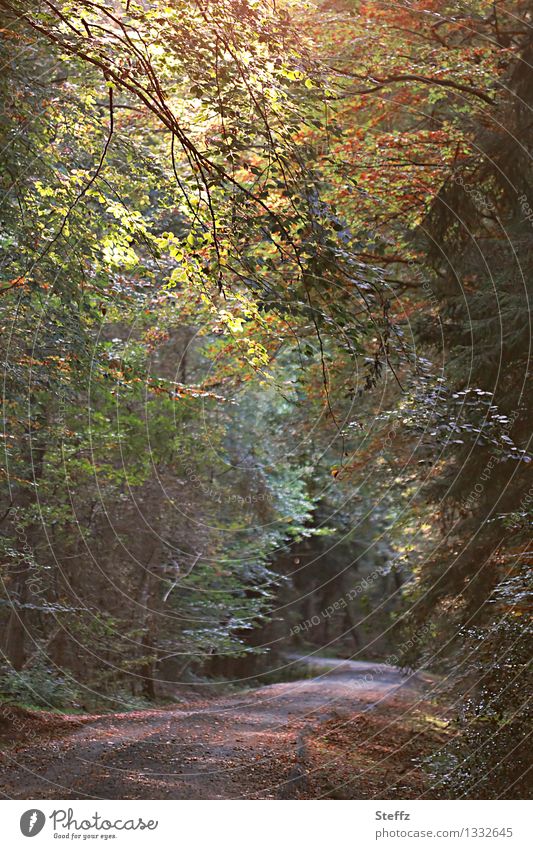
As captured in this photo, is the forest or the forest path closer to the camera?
the forest

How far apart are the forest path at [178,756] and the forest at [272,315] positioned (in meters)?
0.08

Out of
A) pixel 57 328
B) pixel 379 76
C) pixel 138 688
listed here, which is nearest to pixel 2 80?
pixel 57 328

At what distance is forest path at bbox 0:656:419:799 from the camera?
707cm

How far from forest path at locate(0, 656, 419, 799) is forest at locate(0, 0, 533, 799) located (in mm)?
78

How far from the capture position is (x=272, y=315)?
10555 millimetres

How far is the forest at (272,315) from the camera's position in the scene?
5.74m

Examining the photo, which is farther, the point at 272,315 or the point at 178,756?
the point at 272,315

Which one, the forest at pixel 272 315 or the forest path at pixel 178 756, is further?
the forest path at pixel 178 756

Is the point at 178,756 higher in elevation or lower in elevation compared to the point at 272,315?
lower

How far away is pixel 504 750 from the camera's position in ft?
20.1

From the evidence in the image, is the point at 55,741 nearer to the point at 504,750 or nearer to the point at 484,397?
the point at 504,750

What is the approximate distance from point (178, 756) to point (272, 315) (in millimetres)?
5322

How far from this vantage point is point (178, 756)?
26.4 ft
